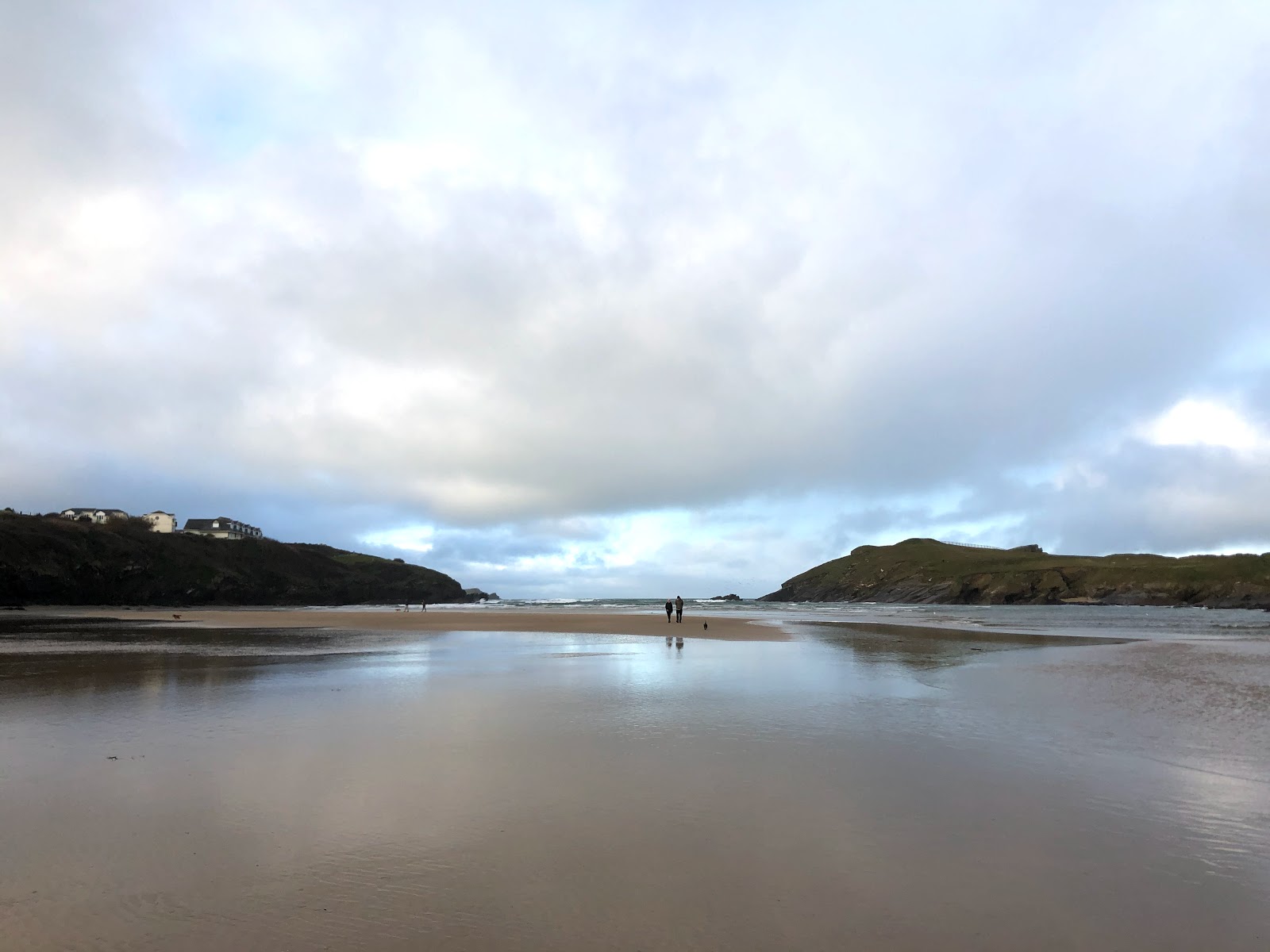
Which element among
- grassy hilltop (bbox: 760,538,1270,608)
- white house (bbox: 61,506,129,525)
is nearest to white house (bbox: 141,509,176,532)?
white house (bbox: 61,506,129,525)

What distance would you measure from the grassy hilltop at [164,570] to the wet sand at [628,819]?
72.9 metres

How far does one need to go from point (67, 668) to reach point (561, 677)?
13.3 meters

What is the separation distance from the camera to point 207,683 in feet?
50.7

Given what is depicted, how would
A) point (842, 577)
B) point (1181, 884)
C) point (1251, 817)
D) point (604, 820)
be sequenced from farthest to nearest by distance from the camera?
point (842, 577)
point (1251, 817)
point (604, 820)
point (1181, 884)

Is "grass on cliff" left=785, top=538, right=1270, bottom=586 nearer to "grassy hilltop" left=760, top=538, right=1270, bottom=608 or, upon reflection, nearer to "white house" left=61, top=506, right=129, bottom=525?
"grassy hilltop" left=760, top=538, right=1270, bottom=608

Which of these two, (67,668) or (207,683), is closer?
(207,683)

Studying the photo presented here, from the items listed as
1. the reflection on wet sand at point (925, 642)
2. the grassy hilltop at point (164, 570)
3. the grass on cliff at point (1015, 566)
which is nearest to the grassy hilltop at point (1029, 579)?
the grass on cliff at point (1015, 566)

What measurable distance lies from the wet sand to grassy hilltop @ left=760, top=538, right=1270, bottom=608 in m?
103

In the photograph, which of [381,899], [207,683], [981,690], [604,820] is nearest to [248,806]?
[381,899]

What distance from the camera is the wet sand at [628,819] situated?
4.62 m

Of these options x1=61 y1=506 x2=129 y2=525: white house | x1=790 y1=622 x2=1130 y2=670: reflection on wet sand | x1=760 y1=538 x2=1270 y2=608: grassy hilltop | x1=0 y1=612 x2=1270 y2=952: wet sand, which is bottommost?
x1=790 y1=622 x2=1130 y2=670: reflection on wet sand

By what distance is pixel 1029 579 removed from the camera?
116 metres

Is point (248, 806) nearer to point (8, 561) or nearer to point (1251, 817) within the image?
point (1251, 817)

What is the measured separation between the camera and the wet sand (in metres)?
4.62
